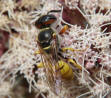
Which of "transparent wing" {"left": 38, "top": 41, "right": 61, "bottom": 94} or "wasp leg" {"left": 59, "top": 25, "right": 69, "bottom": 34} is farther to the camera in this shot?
"wasp leg" {"left": 59, "top": 25, "right": 69, "bottom": 34}

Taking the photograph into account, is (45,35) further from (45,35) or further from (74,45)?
(74,45)

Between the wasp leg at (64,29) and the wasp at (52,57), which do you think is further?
the wasp leg at (64,29)

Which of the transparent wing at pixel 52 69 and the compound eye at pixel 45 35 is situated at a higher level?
the compound eye at pixel 45 35

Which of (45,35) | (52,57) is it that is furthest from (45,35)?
(52,57)

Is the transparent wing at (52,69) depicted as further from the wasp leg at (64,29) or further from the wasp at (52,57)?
the wasp leg at (64,29)

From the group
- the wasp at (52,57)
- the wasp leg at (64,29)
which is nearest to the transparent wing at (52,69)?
the wasp at (52,57)

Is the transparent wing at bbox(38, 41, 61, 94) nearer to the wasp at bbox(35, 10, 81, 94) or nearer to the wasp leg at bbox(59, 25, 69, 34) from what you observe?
the wasp at bbox(35, 10, 81, 94)

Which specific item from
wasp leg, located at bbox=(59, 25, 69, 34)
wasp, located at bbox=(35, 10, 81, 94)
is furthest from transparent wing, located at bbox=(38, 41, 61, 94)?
wasp leg, located at bbox=(59, 25, 69, 34)
